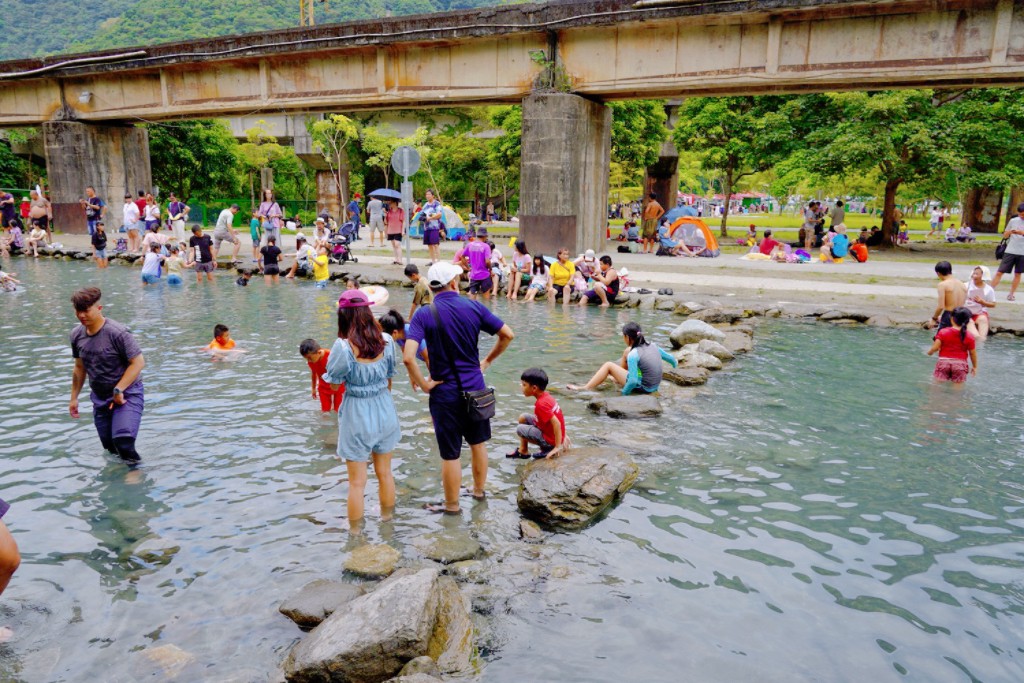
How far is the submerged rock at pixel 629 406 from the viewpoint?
8.29m

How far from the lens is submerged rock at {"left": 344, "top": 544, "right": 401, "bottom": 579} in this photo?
4.94 m

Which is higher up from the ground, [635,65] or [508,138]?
[635,65]

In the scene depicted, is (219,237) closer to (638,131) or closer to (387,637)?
(638,131)

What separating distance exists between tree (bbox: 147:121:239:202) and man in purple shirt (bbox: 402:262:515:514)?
36228mm

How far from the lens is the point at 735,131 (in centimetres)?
2791

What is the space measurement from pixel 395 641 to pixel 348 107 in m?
19.7

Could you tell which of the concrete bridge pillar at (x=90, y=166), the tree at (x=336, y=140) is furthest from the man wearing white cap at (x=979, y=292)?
the tree at (x=336, y=140)

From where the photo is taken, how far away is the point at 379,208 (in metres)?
27.6

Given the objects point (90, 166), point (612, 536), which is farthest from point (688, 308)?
point (90, 166)

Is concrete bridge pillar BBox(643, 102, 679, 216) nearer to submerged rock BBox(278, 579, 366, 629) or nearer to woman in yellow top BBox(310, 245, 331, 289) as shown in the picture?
woman in yellow top BBox(310, 245, 331, 289)

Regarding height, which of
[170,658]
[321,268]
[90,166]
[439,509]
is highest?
[90,166]

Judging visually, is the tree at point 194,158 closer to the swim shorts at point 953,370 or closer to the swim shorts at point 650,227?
the swim shorts at point 650,227

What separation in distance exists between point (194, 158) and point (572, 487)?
39015 millimetres

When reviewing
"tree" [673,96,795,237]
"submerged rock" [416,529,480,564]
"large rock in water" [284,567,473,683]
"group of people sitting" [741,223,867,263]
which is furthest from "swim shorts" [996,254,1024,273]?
"large rock in water" [284,567,473,683]
